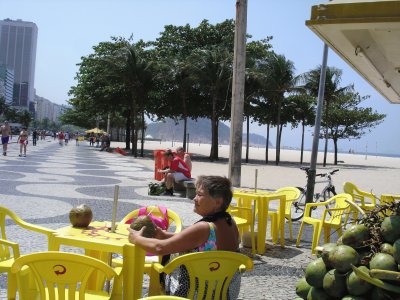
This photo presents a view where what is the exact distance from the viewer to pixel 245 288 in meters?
4.70

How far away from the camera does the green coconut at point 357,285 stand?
168 centimetres

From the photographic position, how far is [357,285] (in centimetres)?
169

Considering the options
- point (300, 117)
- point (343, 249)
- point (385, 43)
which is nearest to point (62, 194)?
point (385, 43)

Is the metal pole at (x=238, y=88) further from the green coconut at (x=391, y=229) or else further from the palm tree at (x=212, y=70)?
the palm tree at (x=212, y=70)

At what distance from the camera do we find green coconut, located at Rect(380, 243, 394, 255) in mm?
1729

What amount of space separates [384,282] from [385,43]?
2.09 metres

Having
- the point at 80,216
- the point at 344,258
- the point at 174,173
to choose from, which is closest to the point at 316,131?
the point at 174,173

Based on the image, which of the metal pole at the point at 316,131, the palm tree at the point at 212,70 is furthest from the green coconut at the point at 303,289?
the palm tree at the point at 212,70

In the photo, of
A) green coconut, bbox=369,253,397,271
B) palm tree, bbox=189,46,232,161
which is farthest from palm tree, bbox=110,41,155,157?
green coconut, bbox=369,253,397,271

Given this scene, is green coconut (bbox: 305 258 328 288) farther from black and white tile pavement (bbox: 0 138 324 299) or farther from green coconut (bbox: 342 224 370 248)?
black and white tile pavement (bbox: 0 138 324 299)

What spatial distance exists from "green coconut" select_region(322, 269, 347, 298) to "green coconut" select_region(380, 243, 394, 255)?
179 mm

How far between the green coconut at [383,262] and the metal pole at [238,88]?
10.1m

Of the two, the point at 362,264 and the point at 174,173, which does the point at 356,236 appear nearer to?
the point at 362,264

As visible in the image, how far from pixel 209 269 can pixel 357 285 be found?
3.89ft
